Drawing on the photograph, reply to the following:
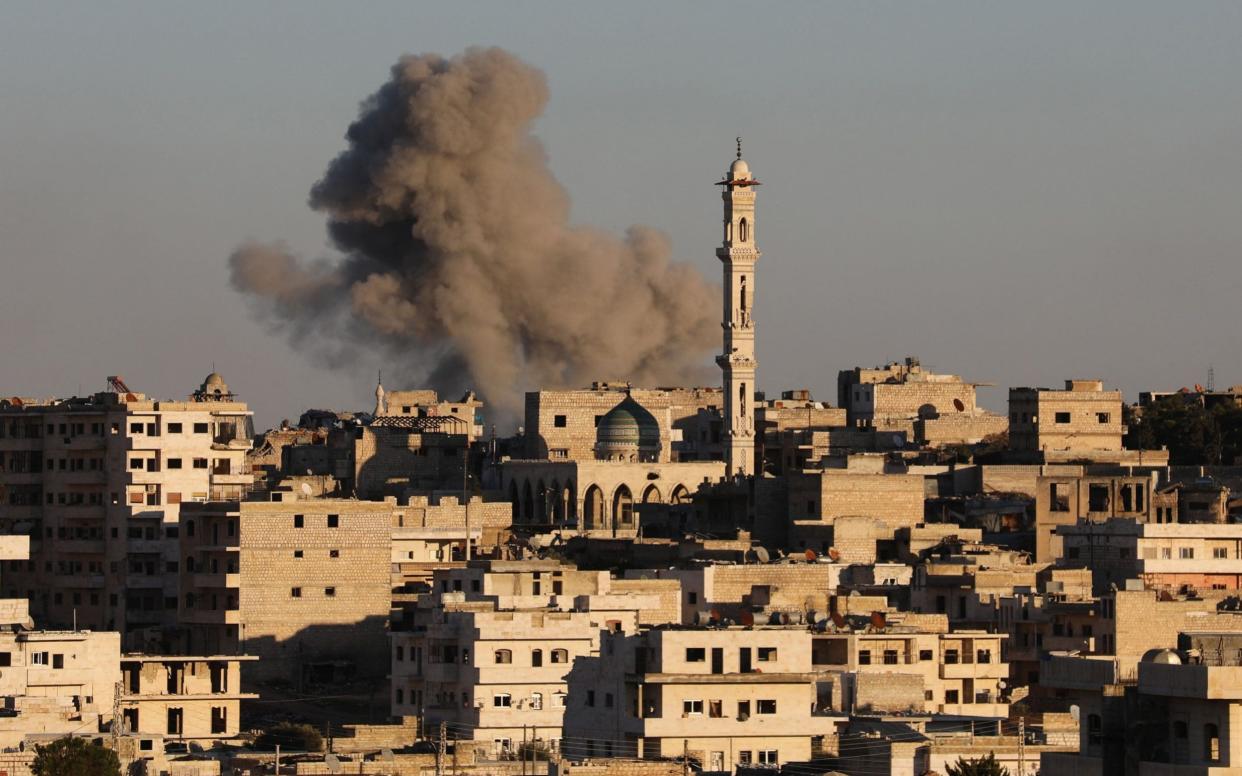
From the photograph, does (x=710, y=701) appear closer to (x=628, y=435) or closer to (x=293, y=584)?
(x=293, y=584)

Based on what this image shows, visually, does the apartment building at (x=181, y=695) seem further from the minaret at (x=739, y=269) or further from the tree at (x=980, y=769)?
the minaret at (x=739, y=269)

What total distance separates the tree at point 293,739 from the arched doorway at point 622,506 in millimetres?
43248

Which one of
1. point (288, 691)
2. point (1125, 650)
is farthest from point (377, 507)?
point (1125, 650)

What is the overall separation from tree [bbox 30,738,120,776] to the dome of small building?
60.2m

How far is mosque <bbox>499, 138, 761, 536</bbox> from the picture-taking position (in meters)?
102

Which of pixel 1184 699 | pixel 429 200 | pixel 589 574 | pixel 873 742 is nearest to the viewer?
pixel 1184 699

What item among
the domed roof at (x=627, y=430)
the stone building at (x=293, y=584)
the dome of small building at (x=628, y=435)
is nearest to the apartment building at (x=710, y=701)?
the stone building at (x=293, y=584)

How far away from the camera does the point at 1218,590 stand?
226 ft

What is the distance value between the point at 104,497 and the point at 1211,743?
53930 mm

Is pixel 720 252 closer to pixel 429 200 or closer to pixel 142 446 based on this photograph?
pixel 429 200

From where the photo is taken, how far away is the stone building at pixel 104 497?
8025cm

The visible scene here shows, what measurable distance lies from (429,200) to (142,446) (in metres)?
45.0

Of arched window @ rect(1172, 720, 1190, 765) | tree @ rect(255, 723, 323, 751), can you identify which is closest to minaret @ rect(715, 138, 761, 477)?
tree @ rect(255, 723, 323, 751)

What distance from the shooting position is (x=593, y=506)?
336ft
